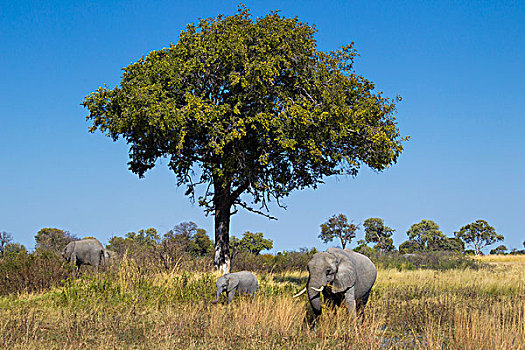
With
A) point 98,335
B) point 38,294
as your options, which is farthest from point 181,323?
point 38,294

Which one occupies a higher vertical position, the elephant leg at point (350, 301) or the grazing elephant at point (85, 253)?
the grazing elephant at point (85, 253)

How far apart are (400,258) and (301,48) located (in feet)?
61.0

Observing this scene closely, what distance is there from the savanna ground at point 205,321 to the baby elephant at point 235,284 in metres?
0.37

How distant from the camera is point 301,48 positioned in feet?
71.3

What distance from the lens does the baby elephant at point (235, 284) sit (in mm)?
14195

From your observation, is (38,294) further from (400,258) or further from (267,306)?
(400,258)

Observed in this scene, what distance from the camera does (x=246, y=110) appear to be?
22.0 metres

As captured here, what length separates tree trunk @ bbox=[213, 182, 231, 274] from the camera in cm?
2239

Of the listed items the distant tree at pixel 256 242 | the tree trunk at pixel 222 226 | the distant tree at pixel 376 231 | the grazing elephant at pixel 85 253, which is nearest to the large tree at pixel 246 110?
the tree trunk at pixel 222 226

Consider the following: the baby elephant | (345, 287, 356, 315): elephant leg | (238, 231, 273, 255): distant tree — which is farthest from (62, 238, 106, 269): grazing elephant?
(238, 231, 273, 255): distant tree

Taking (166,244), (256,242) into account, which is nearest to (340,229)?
(256,242)

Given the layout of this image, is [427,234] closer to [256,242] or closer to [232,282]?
[256,242]

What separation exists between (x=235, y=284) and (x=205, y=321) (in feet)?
10.2

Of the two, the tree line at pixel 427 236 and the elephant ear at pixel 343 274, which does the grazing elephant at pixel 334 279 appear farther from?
the tree line at pixel 427 236
